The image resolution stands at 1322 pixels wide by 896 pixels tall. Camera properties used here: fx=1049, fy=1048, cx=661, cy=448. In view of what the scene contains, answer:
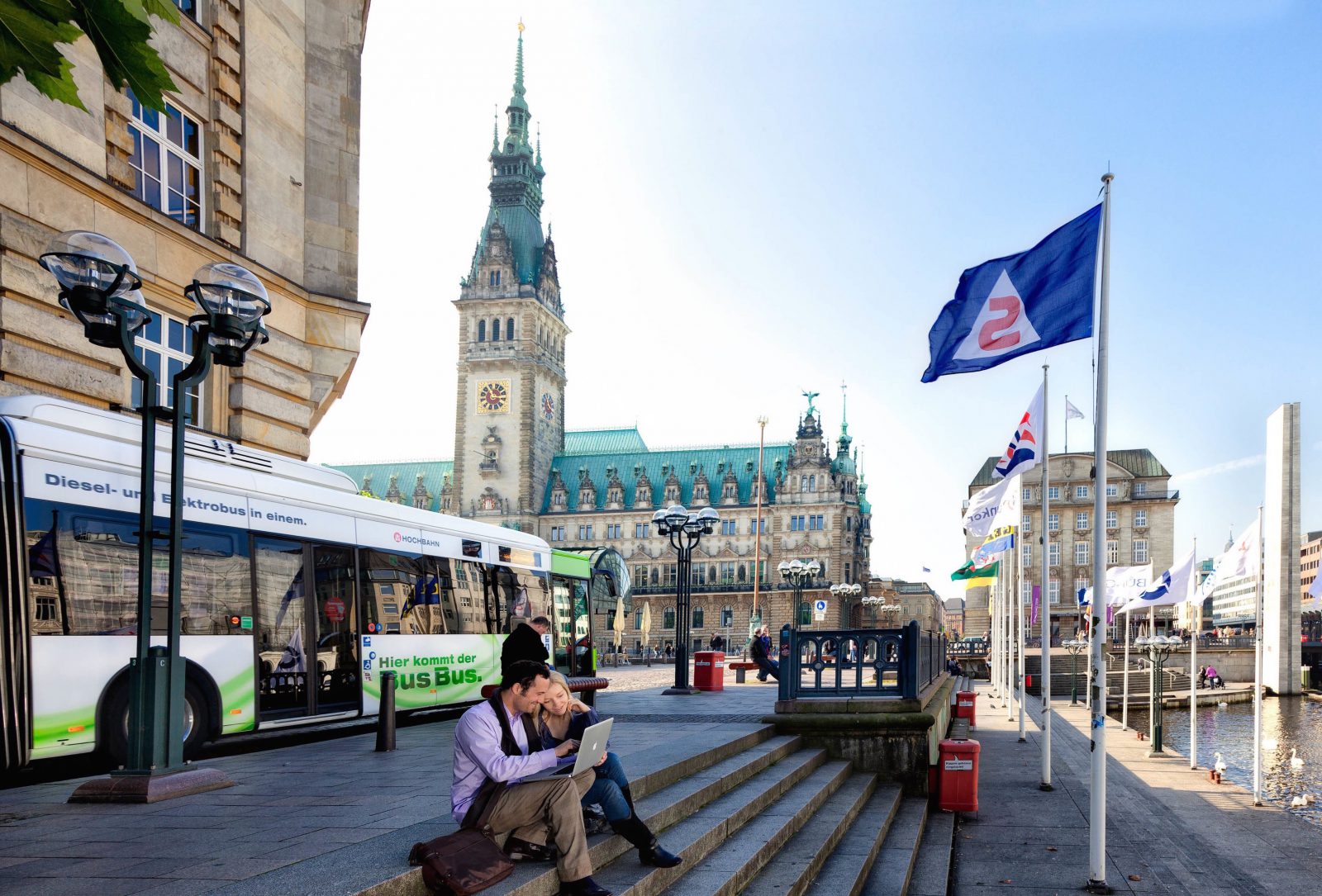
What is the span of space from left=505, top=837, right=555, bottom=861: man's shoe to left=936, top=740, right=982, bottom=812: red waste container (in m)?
8.61

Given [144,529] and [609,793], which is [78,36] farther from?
[144,529]

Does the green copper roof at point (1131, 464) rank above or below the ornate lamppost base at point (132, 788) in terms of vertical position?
above

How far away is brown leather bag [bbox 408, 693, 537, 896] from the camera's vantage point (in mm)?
5223

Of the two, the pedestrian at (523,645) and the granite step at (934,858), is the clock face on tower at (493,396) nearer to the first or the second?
the granite step at (934,858)

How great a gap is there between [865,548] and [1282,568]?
5834 centimetres

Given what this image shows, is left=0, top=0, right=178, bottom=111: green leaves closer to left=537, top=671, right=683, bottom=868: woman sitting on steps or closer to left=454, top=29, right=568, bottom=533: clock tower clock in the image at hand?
left=537, top=671, right=683, bottom=868: woman sitting on steps

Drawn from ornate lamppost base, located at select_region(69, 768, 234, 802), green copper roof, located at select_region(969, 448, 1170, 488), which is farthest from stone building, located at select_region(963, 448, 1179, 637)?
ornate lamppost base, located at select_region(69, 768, 234, 802)

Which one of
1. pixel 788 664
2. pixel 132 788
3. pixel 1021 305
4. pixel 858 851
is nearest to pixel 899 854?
pixel 858 851

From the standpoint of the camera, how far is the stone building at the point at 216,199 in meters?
11.9

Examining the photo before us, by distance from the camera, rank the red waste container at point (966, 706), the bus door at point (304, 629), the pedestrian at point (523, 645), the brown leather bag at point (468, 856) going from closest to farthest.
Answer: the brown leather bag at point (468, 856), the pedestrian at point (523, 645), the bus door at point (304, 629), the red waste container at point (966, 706)

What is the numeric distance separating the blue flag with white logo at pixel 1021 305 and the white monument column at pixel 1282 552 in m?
50.9

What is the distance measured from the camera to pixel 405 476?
11981 centimetres

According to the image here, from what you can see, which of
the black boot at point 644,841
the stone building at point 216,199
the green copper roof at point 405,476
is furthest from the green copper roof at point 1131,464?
the black boot at point 644,841

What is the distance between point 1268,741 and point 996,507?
87.2 ft
